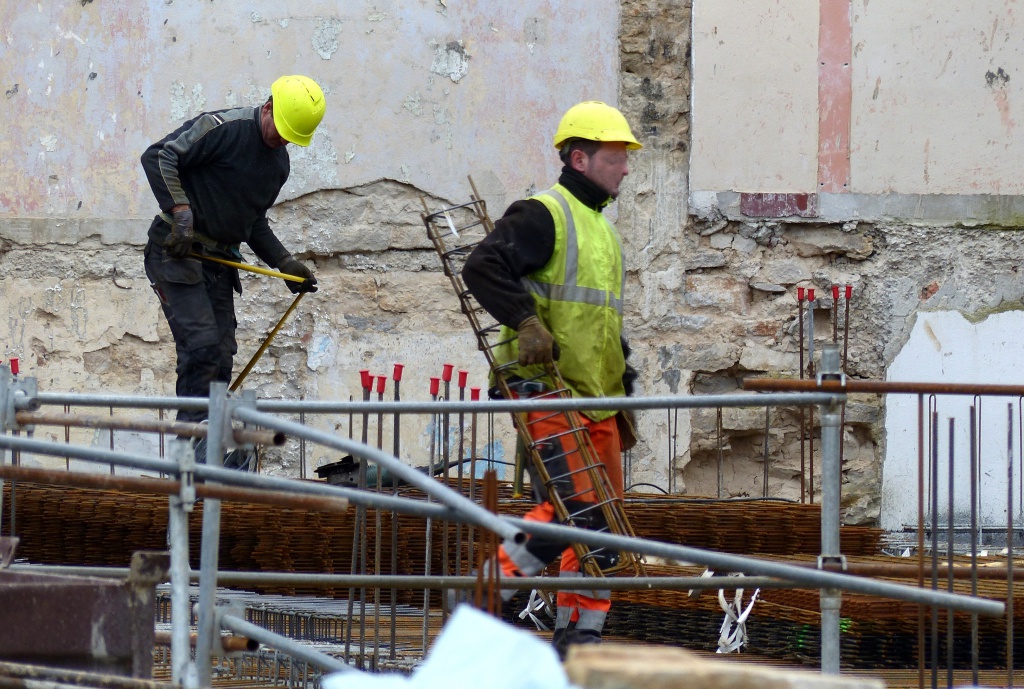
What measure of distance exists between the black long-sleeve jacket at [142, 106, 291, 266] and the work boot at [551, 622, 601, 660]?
8.53 feet

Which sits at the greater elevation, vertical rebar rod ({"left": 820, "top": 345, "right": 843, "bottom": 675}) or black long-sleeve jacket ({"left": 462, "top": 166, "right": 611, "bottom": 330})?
black long-sleeve jacket ({"left": 462, "top": 166, "right": 611, "bottom": 330})

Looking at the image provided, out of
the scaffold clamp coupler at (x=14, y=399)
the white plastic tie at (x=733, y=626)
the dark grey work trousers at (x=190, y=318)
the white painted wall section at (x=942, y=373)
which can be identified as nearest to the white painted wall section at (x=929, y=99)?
the white painted wall section at (x=942, y=373)

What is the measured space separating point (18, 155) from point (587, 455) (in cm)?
486

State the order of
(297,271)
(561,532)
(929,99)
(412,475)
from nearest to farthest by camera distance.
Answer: (412,475), (561,532), (297,271), (929,99)

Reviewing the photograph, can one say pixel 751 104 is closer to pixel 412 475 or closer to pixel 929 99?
pixel 929 99

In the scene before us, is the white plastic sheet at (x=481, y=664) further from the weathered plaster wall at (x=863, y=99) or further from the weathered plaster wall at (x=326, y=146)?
the weathered plaster wall at (x=863, y=99)

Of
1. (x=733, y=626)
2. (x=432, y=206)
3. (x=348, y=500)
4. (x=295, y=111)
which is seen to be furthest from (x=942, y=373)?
(x=348, y=500)

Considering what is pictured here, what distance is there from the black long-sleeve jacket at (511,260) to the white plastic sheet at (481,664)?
2623 mm

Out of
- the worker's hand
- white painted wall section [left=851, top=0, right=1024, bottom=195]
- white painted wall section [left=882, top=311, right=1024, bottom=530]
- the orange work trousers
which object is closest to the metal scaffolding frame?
the orange work trousers

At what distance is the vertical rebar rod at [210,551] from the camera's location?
10.3 feet

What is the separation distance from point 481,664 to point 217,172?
4463mm

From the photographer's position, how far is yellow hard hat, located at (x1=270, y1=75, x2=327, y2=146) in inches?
241

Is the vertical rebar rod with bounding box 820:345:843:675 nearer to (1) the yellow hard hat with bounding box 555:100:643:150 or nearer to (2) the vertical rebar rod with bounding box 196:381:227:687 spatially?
(2) the vertical rebar rod with bounding box 196:381:227:687

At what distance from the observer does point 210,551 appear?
3197mm
